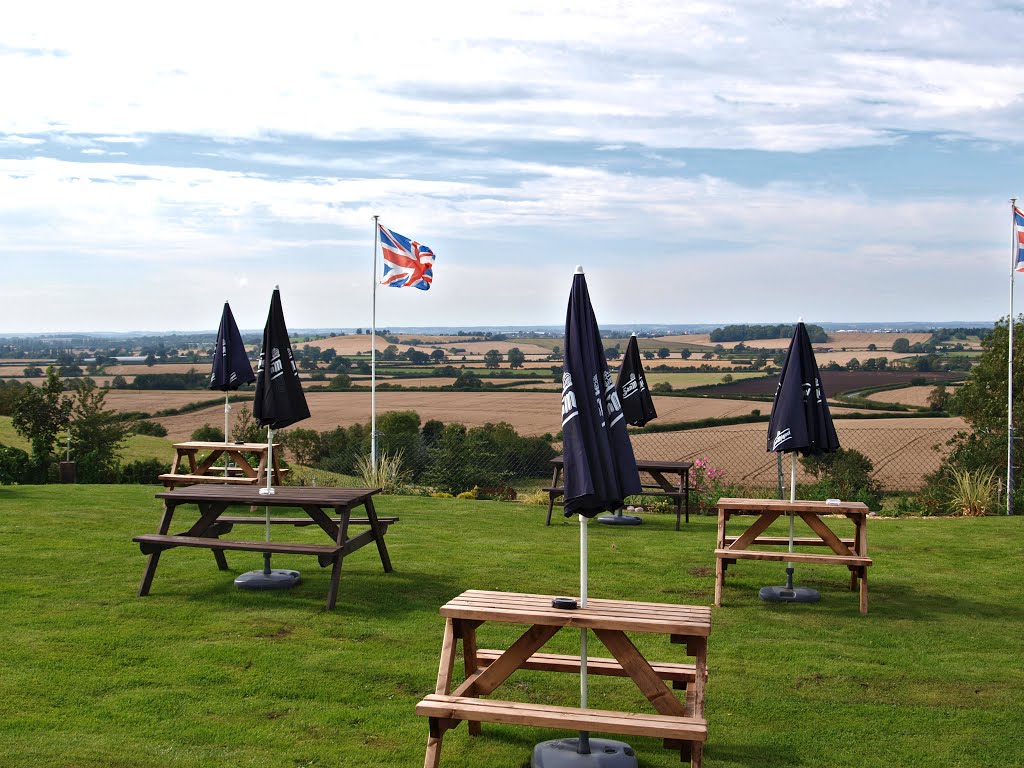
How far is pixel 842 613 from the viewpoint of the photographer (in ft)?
27.1

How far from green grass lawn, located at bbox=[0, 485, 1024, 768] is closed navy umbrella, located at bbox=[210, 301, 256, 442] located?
2.94 metres

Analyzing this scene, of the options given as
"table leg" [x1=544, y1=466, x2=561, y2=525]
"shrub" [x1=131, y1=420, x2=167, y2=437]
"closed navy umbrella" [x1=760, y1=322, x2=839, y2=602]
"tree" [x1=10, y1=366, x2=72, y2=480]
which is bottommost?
"shrub" [x1=131, y1=420, x2=167, y2=437]

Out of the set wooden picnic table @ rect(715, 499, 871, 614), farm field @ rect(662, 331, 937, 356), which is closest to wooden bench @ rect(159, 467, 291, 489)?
wooden picnic table @ rect(715, 499, 871, 614)

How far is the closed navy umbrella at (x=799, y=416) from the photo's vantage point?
28.2 ft

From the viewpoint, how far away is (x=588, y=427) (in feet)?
15.8

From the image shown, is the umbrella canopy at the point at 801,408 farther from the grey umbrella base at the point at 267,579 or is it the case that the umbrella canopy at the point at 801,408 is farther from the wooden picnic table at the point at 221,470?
the wooden picnic table at the point at 221,470

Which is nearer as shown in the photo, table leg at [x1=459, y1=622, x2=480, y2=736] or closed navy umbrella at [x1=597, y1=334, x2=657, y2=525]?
table leg at [x1=459, y1=622, x2=480, y2=736]

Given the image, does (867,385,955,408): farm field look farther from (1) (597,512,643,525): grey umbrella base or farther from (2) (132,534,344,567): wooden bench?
(2) (132,534,344,567): wooden bench

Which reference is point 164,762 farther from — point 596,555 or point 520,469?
point 520,469

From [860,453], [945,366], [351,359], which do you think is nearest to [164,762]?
[860,453]

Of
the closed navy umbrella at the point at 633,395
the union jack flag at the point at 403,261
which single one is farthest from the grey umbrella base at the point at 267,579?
the union jack flag at the point at 403,261

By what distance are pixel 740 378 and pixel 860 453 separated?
29.2m

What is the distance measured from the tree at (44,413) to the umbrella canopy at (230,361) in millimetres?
6416

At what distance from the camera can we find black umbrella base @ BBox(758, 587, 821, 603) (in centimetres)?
866
